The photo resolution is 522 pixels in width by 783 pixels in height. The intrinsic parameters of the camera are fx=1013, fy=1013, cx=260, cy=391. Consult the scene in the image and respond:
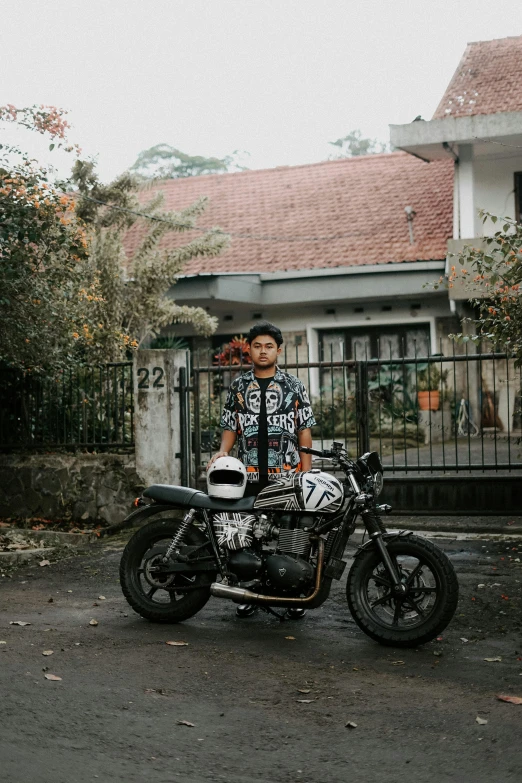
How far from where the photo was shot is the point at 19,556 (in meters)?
9.24

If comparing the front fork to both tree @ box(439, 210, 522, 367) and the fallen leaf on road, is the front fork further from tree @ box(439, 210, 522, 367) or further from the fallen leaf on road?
tree @ box(439, 210, 522, 367)

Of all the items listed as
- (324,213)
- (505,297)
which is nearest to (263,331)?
(505,297)

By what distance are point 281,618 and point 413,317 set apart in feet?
42.9

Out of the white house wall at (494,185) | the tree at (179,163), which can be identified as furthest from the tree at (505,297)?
the tree at (179,163)

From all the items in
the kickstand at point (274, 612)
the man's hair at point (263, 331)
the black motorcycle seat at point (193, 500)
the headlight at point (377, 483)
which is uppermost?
the man's hair at point (263, 331)

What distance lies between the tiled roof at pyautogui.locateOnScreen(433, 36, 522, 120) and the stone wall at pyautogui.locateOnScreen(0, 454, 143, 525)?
29.7 feet

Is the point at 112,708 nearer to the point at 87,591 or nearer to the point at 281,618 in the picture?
the point at 281,618

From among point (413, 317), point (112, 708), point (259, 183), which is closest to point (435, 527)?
point (112, 708)

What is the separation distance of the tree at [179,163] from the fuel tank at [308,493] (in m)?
41.8

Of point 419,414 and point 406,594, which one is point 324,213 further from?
point 406,594

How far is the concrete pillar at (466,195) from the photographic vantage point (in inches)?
667

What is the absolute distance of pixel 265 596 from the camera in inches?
239

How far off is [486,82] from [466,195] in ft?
8.72

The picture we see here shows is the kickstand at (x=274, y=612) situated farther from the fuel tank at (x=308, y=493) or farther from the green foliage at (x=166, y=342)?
the green foliage at (x=166, y=342)
